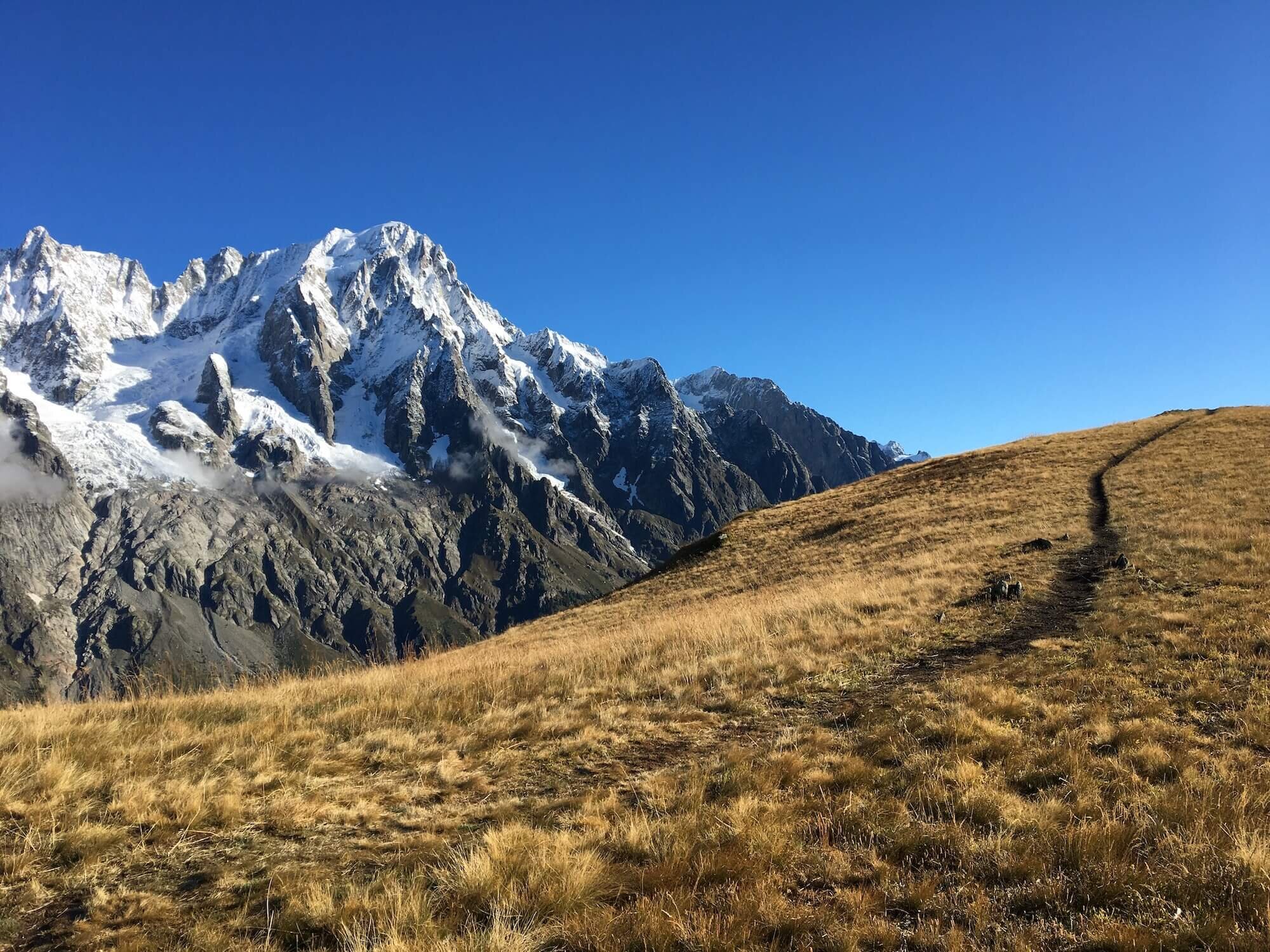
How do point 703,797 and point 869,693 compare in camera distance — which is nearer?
point 703,797

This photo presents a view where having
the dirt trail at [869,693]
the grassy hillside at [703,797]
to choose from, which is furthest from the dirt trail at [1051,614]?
the grassy hillside at [703,797]

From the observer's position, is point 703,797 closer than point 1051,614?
Yes

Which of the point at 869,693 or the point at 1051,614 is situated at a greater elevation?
the point at 1051,614

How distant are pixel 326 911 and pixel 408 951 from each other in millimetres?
1039

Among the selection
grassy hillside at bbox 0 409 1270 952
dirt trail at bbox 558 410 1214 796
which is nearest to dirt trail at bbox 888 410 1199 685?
dirt trail at bbox 558 410 1214 796

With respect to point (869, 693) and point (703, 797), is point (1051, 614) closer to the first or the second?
point (869, 693)

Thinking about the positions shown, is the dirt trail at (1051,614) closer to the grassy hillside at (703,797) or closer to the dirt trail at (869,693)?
the dirt trail at (869,693)

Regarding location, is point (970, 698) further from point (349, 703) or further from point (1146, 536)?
point (1146, 536)

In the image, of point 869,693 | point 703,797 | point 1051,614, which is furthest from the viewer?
point 1051,614

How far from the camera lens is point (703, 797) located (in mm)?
6746

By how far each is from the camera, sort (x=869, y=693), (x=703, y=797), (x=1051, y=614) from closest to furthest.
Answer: (x=703, y=797), (x=869, y=693), (x=1051, y=614)

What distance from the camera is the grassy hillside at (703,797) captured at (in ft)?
15.4

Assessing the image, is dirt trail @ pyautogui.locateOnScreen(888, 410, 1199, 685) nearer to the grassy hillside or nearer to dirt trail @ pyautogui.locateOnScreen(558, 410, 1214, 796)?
dirt trail @ pyautogui.locateOnScreen(558, 410, 1214, 796)

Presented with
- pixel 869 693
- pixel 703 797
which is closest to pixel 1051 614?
pixel 869 693
